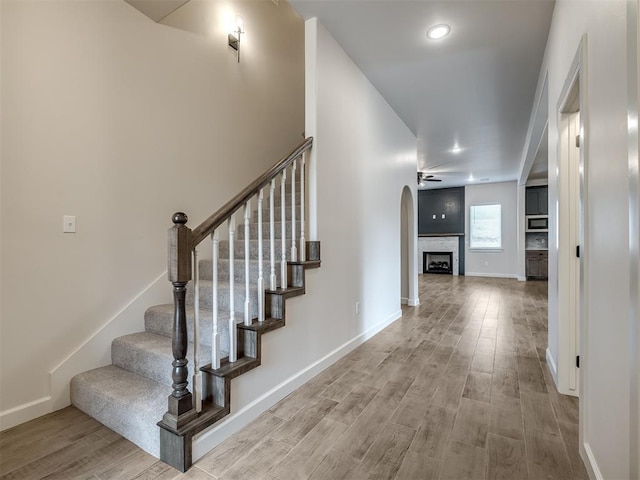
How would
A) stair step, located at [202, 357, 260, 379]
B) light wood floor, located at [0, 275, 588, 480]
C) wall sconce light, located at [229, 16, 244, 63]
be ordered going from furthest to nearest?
wall sconce light, located at [229, 16, 244, 63] < stair step, located at [202, 357, 260, 379] < light wood floor, located at [0, 275, 588, 480]

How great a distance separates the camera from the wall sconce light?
3311mm

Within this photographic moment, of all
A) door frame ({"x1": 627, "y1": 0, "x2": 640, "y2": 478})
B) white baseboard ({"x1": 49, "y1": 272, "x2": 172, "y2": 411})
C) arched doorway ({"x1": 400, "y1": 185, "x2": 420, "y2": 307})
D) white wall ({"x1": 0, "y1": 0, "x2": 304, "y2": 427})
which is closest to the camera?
door frame ({"x1": 627, "y1": 0, "x2": 640, "y2": 478})

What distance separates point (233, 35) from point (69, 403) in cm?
353

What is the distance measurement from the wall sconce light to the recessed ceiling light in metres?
1.96

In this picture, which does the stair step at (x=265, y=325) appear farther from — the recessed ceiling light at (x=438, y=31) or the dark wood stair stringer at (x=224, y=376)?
→ the recessed ceiling light at (x=438, y=31)

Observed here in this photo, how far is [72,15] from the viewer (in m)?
2.11

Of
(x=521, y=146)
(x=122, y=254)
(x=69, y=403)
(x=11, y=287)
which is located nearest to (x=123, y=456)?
(x=69, y=403)

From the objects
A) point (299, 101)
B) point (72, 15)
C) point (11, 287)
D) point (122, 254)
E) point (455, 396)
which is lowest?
point (455, 396)

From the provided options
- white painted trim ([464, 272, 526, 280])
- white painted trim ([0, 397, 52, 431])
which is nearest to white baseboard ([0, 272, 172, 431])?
white painted trim ([0, 397, 52, 431])

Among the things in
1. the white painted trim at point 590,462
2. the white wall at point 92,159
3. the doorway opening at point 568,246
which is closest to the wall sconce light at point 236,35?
the white wall at point 92,159

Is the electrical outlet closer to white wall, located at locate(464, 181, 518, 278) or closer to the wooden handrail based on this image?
the wooden handrail

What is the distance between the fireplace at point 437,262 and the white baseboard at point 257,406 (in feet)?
25.9

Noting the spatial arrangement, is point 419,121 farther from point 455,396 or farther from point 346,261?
point 455,396

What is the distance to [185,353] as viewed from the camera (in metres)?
1.55
